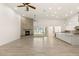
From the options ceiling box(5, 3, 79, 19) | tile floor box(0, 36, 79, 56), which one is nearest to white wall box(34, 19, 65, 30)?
ceiling box(5, 3, 79, 19)

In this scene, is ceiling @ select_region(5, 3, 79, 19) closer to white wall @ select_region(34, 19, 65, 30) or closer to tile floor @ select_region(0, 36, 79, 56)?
tile floor @ select_region(0, 36, 79, 56)

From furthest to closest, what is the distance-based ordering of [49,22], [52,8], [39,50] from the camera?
[49,22] → [52,8] → [39,50]

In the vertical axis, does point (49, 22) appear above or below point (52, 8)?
below

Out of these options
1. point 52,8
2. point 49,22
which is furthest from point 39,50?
point 49,22

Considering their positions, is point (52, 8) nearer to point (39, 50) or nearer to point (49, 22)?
point (39, 50)

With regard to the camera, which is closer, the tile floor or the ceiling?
the tile floor

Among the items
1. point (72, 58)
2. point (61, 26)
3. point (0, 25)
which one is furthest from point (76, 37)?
point (61, 26)

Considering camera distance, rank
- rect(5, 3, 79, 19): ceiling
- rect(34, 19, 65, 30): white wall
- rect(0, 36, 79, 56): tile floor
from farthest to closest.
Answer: rect(34, 19, 65, 30): white wall → rect(5, 3, 79, 19): ceiling → rect(0, 36, 79, 56): tile floor

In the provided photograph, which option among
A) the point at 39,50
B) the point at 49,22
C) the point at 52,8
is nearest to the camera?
the point at 39,50

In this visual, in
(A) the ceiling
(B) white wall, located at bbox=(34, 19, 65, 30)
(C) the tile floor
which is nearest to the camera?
(C) the tile floor

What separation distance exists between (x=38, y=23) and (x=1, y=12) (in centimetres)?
1251

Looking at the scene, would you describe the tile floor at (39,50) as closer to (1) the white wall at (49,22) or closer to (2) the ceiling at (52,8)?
(2) the ceiling at (52,8)

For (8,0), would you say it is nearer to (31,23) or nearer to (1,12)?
(1,12)

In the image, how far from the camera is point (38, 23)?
65.8 feet
